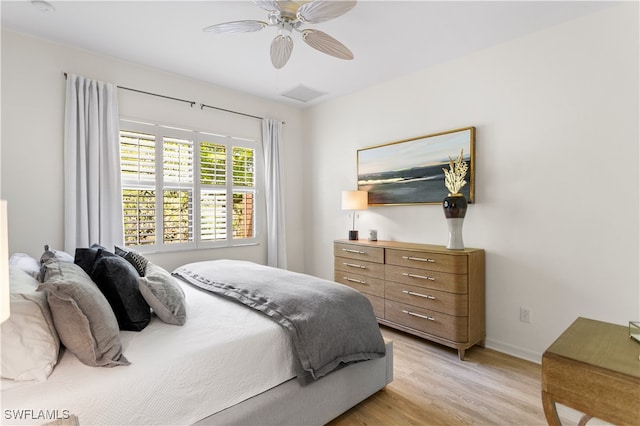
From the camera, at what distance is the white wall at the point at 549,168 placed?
225 centimetres

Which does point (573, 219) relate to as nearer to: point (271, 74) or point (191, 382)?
point (191, 382)

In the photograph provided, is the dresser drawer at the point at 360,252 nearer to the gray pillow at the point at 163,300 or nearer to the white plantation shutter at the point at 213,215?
the white plantation shutter at the point at 213,215

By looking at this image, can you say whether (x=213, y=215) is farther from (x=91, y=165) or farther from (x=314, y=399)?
(x=314, y=399)

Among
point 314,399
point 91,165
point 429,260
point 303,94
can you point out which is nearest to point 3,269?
point 314,399

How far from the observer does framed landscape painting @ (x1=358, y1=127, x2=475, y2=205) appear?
3.00 meters

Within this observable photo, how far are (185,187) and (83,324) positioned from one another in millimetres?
2497

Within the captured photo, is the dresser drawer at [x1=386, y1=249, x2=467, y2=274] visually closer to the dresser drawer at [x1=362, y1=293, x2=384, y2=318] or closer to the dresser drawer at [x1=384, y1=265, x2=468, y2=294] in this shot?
the dresser drawer at [x1=384, y1=265, x2=468, y2=294]

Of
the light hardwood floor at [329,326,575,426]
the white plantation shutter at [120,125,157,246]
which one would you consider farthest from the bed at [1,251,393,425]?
the white plantation shutter at [120,125,157,246]

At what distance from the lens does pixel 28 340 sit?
116cm

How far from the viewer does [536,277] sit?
2.64 m

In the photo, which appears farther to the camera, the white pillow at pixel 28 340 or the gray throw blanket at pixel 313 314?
the gray throw blanket at pixel 313 314

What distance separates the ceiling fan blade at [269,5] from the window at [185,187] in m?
2.01

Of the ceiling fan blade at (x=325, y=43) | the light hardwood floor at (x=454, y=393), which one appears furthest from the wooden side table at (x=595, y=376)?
the ceiling fan blade at (x=325, y=43)

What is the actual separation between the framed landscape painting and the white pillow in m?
2.97
